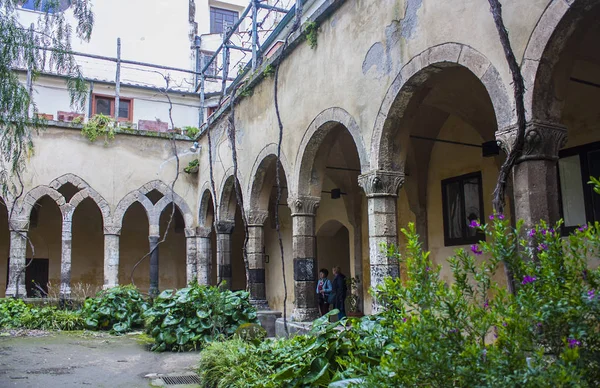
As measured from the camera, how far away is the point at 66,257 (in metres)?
13.8

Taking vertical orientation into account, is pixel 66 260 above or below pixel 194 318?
above

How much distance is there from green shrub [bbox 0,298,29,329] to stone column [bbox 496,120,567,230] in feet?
31.9

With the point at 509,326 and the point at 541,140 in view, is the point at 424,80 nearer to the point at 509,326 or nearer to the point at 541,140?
the point at 541,140

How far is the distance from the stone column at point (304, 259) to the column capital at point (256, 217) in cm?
197

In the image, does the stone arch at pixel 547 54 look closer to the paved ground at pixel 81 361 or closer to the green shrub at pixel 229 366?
the green shrub at pixel 229 366

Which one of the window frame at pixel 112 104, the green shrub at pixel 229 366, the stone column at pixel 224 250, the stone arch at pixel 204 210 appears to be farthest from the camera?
the window frame at pixel 112 104

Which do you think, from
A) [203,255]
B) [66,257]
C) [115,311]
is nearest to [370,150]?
[115,311]

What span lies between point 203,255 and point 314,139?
22.9ft

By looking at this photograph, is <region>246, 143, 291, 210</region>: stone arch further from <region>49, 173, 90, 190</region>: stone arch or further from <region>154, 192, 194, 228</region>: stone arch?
<region>49, 173, 90, 190</region>: stone arch

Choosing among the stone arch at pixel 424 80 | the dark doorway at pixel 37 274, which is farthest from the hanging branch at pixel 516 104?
the dark doorway at pixel 37 274

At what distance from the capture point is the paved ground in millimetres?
6570

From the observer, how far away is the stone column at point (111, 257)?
13.9 m

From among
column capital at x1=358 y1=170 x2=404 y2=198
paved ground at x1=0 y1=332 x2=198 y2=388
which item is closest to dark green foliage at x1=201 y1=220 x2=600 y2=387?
column capital at x1=358 y1=170 x2=404 y2=198

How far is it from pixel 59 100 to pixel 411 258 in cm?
1889
